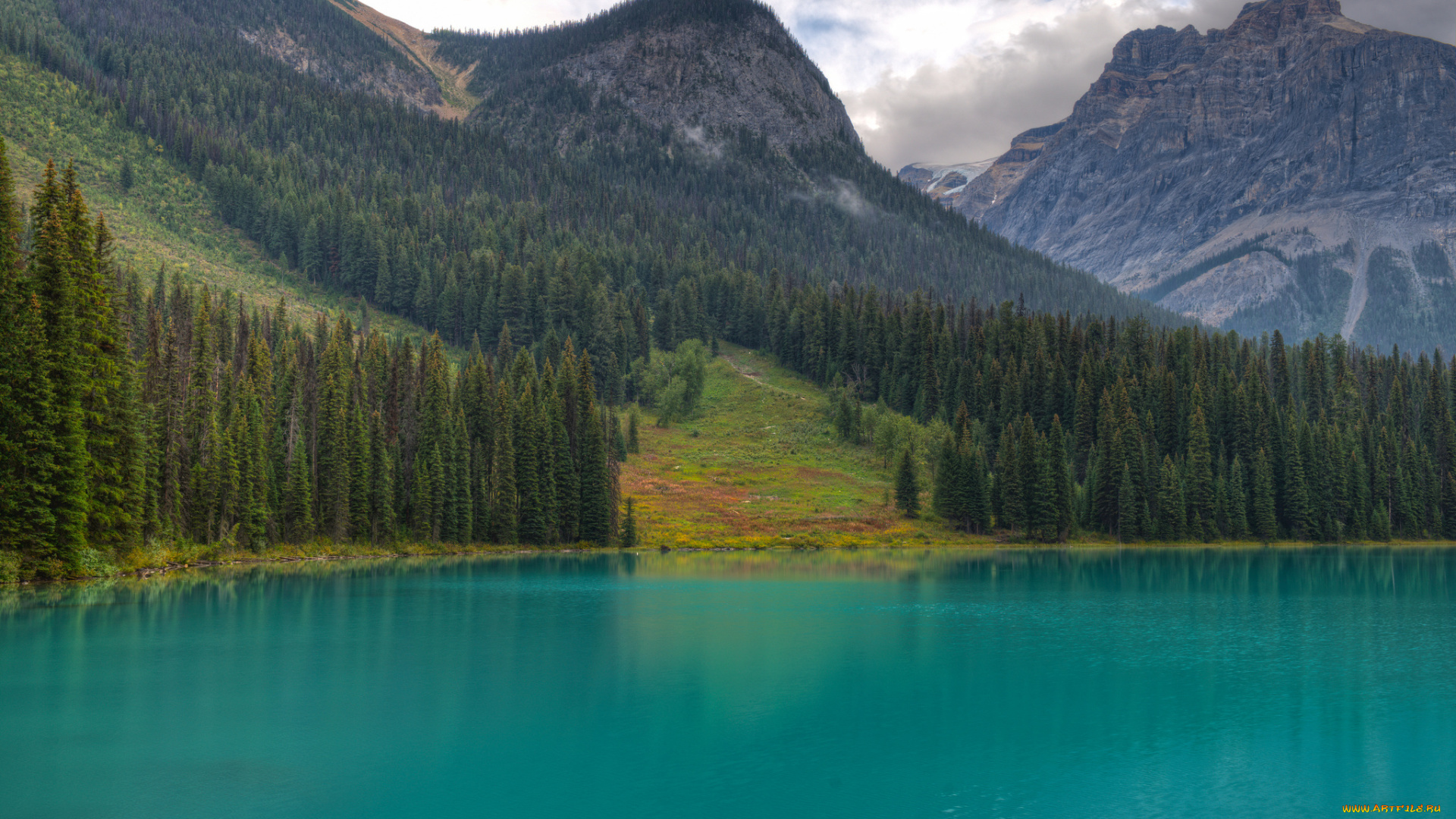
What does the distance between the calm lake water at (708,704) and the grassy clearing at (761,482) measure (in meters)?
54.2

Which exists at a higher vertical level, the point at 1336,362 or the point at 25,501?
the point at 1336,362

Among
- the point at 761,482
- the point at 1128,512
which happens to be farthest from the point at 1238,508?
the point at 761,482

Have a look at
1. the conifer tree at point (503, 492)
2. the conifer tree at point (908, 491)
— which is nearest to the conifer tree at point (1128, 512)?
the conifer tree at point (908, 491)

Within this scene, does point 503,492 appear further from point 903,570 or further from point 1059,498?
point 1059,498

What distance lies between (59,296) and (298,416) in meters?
43.2

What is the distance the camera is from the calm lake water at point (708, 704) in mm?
23484

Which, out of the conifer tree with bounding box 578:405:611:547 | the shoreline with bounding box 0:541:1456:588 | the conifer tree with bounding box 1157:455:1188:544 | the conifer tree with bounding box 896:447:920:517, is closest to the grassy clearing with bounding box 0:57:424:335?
the conifer tree with bounding box 578:405:611:547

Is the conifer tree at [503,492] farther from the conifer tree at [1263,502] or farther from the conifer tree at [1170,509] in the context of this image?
the conifer tree at [1263,502]

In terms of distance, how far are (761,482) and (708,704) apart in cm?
10403

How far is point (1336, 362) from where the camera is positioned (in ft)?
539

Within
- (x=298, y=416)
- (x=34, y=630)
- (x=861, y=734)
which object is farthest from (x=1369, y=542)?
(x=34, y=630)

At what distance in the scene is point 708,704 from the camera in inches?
1284

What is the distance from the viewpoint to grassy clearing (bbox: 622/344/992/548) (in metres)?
119

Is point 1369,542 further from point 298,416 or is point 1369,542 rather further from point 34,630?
point 34,630
